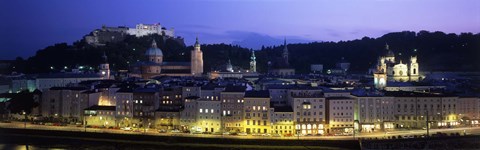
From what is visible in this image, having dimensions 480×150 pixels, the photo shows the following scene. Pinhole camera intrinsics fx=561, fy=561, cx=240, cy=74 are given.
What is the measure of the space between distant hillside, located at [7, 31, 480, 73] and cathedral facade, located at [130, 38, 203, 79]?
2.35 metres

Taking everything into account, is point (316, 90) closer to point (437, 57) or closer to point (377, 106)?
point (377, 106)

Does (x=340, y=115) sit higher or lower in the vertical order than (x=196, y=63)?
lower

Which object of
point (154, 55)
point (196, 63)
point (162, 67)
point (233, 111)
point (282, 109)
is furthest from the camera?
point (154, 55)

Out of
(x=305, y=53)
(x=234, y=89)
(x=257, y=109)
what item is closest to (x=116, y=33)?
(x=305, y=53)

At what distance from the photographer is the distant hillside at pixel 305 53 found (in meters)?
44.5

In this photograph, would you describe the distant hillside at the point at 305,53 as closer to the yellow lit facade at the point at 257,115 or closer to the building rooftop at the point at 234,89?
the building rooftop at the point at 234,89

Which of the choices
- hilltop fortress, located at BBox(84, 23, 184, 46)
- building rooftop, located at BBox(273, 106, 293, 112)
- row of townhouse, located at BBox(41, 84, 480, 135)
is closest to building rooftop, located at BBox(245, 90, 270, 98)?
row of townhouse, located at BBox(41, 84, 480, 135)

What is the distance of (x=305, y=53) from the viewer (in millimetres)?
65750

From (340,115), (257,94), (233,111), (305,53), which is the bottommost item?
(340,115)

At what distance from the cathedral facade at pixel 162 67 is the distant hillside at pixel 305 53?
235 centimetres

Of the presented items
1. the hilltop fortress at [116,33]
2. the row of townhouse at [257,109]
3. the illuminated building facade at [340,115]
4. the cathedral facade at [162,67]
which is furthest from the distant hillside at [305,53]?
the illuminated building facade at [340,115]

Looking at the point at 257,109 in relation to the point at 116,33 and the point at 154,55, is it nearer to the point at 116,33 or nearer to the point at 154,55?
the point at 154,55

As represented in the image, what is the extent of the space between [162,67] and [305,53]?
26.5 meters

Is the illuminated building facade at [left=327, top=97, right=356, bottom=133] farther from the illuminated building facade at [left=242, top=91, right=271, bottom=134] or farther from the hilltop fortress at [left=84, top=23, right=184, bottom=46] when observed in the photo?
the hilltop fortress at [left=84, top=23, right=184, bottom=46]
